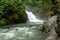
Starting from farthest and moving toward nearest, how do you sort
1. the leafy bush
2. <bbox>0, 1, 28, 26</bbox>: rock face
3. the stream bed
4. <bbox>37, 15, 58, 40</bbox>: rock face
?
<bbox>0, 1, 28, 26</bbox>: rock face → the leafy bush → the stream bed → <bbox>37, 15, 58, 40</bbox>: rock face

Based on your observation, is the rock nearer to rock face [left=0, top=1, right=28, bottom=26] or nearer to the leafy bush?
the leafy bush

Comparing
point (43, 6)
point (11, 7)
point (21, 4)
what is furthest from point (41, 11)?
point (11, 7)

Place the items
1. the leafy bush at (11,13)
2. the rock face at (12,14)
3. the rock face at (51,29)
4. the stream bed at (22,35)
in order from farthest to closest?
the rock face at (12,14) < the leafy bush at (11,13) < the stream bed at (22,35) < the rock face at (51,29)

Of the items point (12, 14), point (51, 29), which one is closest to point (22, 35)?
point (51, 29)

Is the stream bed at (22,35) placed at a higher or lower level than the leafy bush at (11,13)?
lower

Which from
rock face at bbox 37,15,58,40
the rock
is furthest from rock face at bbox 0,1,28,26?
the rock

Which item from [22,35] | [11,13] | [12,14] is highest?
[11,13]

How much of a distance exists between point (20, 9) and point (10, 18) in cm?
267

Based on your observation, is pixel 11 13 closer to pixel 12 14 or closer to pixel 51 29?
pixel 12 14

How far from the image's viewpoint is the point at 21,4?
26.8 m

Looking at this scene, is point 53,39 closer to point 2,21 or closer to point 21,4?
point 2,21

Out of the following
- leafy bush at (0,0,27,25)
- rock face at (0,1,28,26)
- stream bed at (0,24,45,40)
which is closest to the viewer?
stream bed at (0,24,45,40)

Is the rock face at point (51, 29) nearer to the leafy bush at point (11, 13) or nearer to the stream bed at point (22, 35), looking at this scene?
the stream bed at point (22, 35)

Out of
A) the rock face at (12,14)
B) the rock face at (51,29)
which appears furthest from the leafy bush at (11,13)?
the rock face at (51,29)
